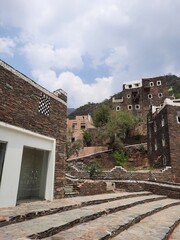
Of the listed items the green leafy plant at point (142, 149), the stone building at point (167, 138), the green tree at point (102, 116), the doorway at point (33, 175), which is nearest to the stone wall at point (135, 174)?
the stone building at point (167, 138)

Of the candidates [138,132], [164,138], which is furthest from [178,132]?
[138,132]

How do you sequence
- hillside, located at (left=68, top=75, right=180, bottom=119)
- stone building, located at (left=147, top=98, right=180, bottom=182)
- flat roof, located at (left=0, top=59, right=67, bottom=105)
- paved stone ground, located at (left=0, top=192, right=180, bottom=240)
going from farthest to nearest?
hillside, located at (left=68, top=75, right=180, bottom=119) → stone building, located at (left=147, top=98, right=180, bottom=182) → flat roof, located at (left=0, top=59, right=67, bottom=105) → paved stone ground, located at (left=0, top=192, right=180, bottom=240)

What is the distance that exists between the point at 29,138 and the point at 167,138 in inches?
788

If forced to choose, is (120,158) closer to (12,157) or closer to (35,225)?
(12,157)

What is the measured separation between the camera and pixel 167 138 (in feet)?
80.6

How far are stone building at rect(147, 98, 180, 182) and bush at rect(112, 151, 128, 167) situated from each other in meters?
4.04

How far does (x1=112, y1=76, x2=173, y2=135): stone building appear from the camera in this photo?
46312 millimetres

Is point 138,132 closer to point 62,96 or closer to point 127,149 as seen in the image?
point 127,149

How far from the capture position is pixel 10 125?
21.6 feet

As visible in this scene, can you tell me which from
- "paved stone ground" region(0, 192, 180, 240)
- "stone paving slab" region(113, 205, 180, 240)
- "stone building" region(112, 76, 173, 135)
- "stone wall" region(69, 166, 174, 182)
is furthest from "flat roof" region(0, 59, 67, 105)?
"stone building" region(112, 76, 173, 135)

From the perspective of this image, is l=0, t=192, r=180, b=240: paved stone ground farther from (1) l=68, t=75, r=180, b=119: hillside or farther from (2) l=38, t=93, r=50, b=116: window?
(1) l=68, t=75, r=180, b=119: hillside

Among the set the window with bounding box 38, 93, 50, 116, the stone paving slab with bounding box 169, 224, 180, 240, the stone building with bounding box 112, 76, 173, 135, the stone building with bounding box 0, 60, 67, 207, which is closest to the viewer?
the stone paving slab with bounding box 169, 224, 180, 240

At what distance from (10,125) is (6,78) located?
4.65ft

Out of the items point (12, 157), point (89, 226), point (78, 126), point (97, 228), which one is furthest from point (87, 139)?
point (97, 228)
